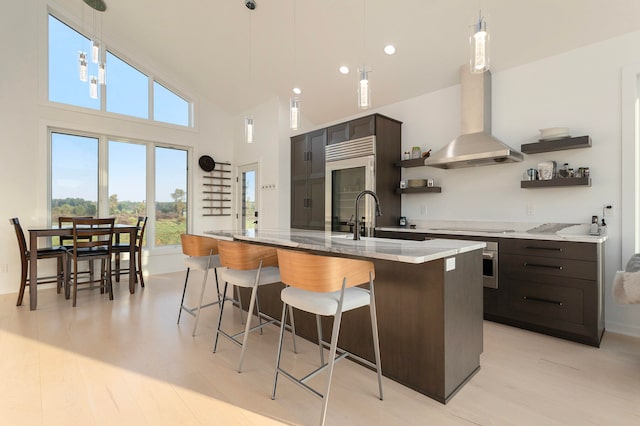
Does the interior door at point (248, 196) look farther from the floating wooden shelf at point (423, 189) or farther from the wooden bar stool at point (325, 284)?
the wooden bar stool at point (325, 284)

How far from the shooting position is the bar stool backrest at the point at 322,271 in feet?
5.29

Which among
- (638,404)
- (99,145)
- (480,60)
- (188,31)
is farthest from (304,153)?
(638,404)

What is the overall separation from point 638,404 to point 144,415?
2776 mm

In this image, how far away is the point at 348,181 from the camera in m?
4.57

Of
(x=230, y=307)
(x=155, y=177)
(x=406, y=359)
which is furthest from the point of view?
(x=155, y=177)

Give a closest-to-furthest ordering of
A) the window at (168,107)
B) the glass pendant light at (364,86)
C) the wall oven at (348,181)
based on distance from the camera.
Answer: the glass pendant light at (364,86) < the wall oven at (348,181) < the window at (168,107)

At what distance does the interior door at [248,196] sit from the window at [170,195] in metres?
1.03

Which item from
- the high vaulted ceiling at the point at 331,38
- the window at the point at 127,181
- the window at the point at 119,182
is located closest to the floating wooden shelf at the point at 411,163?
the high vaulted ceiling at the point at 331,38

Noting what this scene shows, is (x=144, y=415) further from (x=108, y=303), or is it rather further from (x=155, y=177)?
(x=155, y=177)

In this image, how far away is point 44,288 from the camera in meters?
4.52

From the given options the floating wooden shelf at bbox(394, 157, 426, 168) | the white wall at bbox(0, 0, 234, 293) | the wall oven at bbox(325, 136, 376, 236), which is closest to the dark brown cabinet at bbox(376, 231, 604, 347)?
the floating wooden shelf at bbox(394, 157, 426, 168)

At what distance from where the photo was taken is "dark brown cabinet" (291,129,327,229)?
16.3 ft

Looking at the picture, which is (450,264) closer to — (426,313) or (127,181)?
(426,313)

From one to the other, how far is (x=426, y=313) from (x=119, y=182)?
17.5 feet
